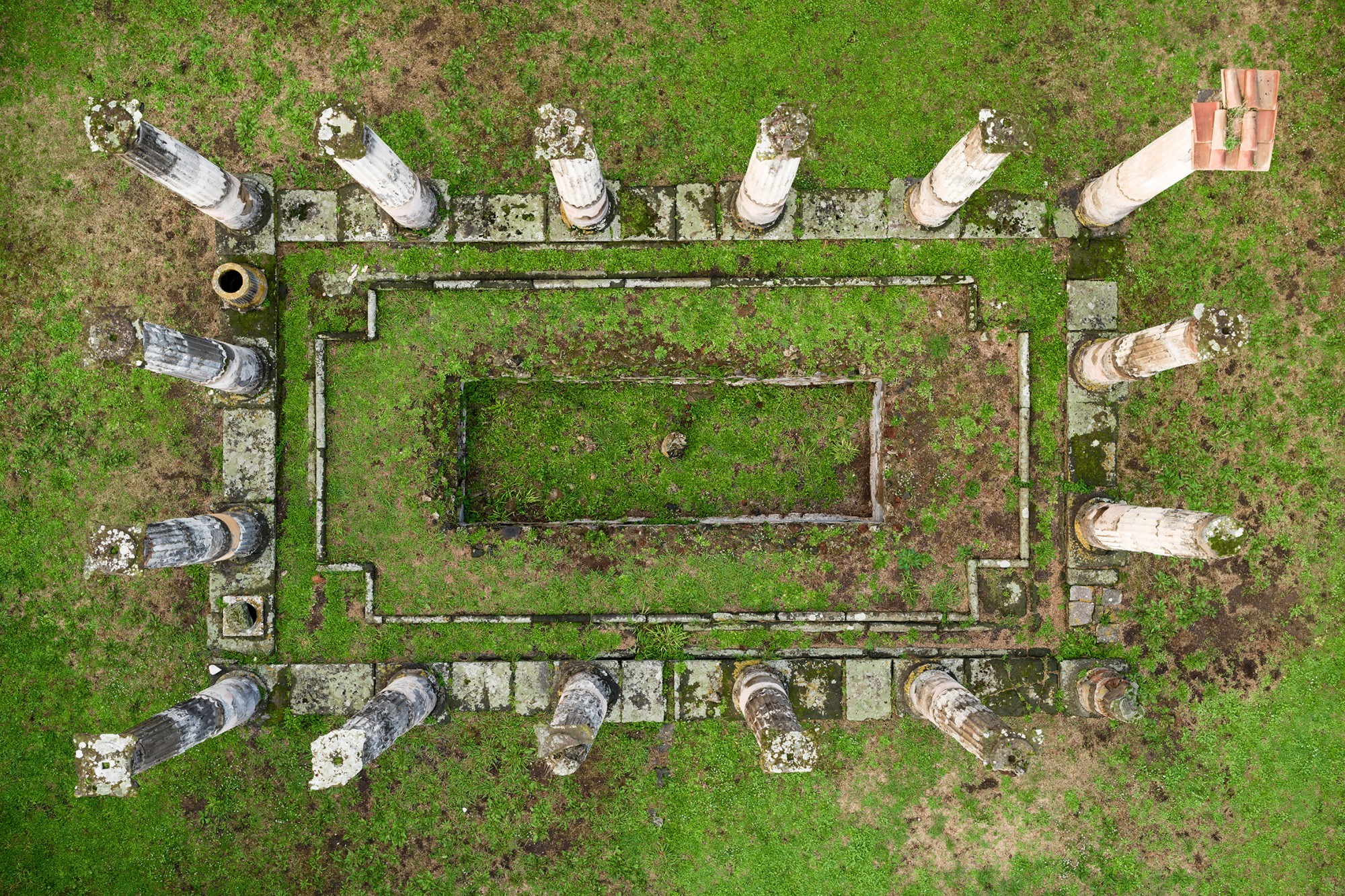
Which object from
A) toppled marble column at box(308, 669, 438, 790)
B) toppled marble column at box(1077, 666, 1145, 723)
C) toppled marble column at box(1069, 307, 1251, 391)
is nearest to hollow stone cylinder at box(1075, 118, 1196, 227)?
toppled marble column at box(1069, 307, 1251, 391)

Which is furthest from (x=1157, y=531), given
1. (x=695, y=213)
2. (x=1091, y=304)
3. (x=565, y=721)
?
(x=565, y=721)

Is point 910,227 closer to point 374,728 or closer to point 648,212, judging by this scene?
point 648,212

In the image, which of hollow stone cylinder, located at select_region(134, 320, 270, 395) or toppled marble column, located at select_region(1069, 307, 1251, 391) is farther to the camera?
hollow stone cylinder, located at select_region(134, 320, 270, 395)

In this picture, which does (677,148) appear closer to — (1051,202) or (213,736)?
(1051,202)

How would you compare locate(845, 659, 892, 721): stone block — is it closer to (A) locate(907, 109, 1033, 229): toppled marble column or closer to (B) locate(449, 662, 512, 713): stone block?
(B) locate(449, 662, 512, 713): stone block

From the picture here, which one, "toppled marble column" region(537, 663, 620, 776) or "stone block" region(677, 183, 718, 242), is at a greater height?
"stone block" region(677, 183, 718, 242)

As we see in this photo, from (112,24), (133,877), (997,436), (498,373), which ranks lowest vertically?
(133,877)

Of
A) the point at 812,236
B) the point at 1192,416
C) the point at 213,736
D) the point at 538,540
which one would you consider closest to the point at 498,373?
the point at 538,540
